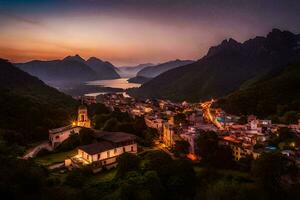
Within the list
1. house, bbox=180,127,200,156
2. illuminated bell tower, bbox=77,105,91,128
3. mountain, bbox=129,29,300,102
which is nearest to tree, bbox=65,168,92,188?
house, bbox=180,127,200,156

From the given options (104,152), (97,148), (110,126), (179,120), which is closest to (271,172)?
(104,152)

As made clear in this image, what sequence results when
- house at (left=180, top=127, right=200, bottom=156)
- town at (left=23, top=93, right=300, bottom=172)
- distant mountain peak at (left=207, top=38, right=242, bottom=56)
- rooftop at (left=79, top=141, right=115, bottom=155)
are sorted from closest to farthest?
rooftop at (left=79, top=141, right=115, bottom=155) < town at (left=23, top=93, right=300, bottom=172) < house at (left=180, top=127, right=200, bottom=156) < distant mountain peak at (left=207, top=38, right=242, bottom=56)

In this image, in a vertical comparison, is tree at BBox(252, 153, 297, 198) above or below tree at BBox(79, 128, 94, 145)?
below

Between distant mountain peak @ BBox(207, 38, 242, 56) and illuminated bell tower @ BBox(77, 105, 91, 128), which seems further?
distant mountain peak @ BBox(207, 38, 242, 56)

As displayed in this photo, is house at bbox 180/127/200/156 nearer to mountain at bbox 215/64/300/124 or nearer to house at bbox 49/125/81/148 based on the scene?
house at bbox 49/125/81/148

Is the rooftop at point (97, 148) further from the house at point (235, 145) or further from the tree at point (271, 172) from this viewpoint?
the tree at point (271, 172)

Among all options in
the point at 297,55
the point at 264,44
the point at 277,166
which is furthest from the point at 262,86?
the point at 264,44

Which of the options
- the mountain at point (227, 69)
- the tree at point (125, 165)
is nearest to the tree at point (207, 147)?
the tree at point (125, 165)

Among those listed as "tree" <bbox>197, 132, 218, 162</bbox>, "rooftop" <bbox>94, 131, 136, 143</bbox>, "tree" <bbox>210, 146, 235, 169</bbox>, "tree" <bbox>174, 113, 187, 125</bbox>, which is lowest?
"tree" <bbox>210, 146, 235, 169</bbox>
